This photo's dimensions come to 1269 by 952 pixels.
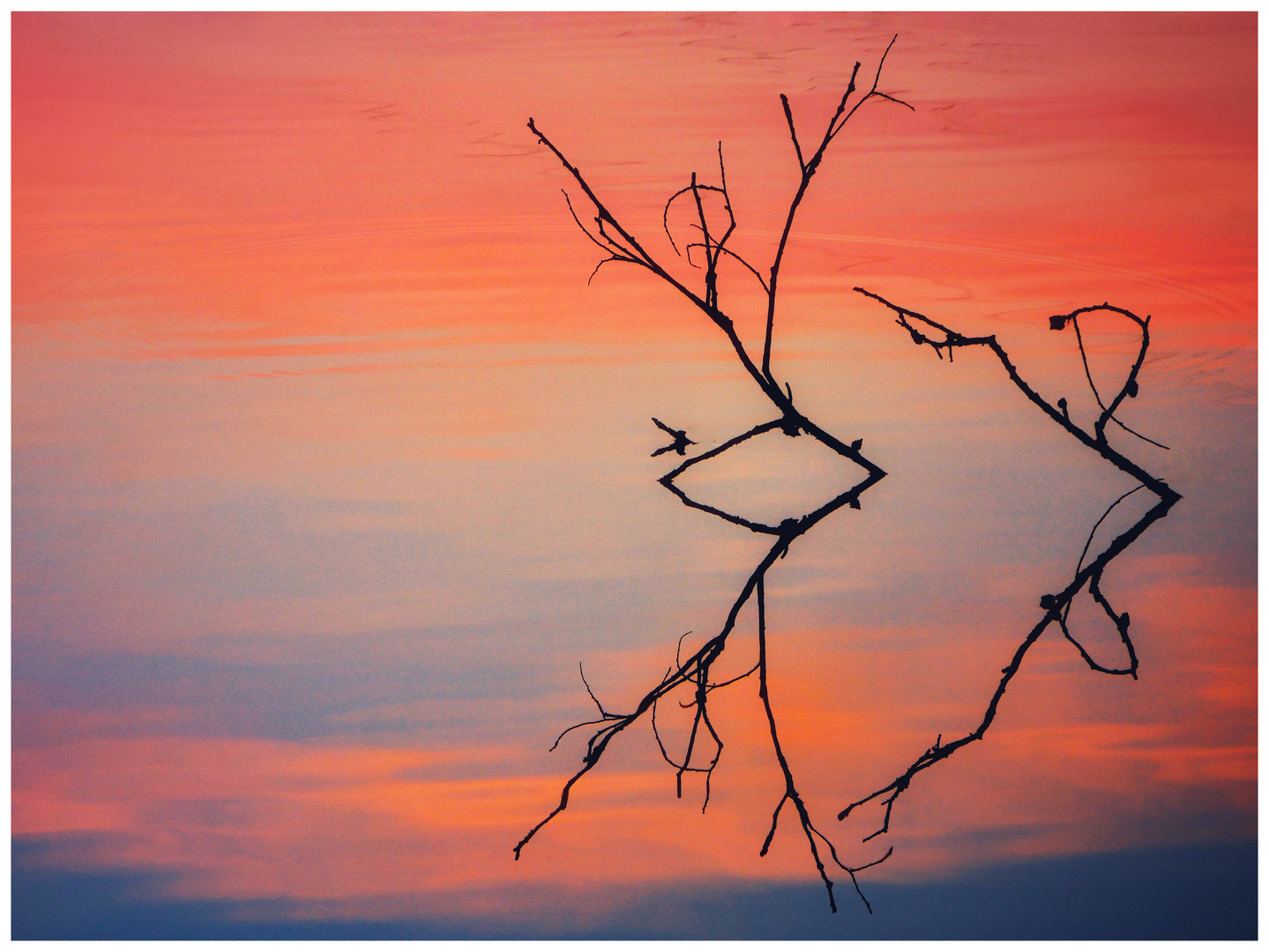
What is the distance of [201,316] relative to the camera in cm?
116

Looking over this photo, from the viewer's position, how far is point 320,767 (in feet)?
3.72

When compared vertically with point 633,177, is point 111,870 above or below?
below

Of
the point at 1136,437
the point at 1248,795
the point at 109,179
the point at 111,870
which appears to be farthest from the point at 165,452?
the point at 1248,795

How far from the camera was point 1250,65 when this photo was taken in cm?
120

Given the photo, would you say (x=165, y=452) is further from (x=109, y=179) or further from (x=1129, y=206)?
(x=1129, y=206)

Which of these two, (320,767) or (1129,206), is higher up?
(1129,206)

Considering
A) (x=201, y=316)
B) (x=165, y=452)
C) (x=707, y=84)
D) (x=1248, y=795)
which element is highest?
(x=707, y=84)

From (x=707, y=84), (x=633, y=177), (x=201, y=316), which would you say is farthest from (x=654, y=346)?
(x=201, y=316)

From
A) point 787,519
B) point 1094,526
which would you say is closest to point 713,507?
point 787,519

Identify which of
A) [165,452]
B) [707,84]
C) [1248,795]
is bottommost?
[1248,795]

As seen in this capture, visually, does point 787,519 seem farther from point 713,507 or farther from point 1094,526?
point 1094,526

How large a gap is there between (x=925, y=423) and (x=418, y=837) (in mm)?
665

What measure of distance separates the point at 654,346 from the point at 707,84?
282 mm

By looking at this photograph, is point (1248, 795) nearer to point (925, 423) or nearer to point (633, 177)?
point (925, 423)
